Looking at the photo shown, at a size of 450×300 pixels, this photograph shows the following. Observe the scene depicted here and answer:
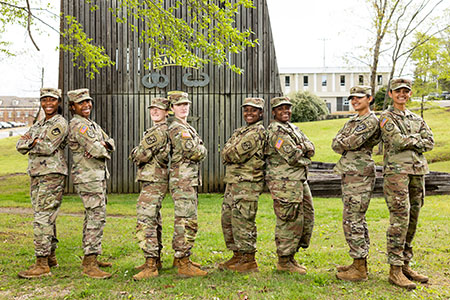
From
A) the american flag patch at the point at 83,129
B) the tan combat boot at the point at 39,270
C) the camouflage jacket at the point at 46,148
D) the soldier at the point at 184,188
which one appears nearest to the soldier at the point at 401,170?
the soldier at the point at 184,188

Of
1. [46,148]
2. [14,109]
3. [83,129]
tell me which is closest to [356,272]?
A: [83,129]

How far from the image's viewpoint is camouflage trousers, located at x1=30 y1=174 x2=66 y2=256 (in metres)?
5.91

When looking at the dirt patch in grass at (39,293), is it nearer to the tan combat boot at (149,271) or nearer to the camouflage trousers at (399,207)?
the tan combat boot at (149,271)

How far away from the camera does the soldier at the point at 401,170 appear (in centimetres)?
551

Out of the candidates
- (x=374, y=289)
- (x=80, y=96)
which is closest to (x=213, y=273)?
(x=374, y=289)

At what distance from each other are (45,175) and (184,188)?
1855 mm

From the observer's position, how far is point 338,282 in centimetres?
562

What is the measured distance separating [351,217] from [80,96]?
12.9 ft

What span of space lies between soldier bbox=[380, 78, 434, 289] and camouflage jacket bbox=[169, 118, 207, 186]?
2.42 m

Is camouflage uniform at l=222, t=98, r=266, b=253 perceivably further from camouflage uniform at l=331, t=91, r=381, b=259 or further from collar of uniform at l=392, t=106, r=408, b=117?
collar of uniform at l=392, t=106, r=408, b=117

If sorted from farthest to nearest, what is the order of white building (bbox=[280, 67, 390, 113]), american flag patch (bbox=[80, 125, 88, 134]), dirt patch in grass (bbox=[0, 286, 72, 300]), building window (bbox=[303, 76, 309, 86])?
building window (bbox=[303, 76, 309, 86]) → white building (bbox=[280, 67, 390, 113]) → american flag patch (bbox=[80, 125, 88, 134]) → dirt patch in grass (bbox=[0, 286, 72, 300])

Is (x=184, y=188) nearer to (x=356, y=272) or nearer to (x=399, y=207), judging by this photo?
(x=356, y=272)

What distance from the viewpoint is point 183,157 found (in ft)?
19.5

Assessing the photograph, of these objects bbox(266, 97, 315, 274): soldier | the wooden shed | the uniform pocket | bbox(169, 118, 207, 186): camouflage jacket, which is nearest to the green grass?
bbox(266, 97, 315, 274): soldier
